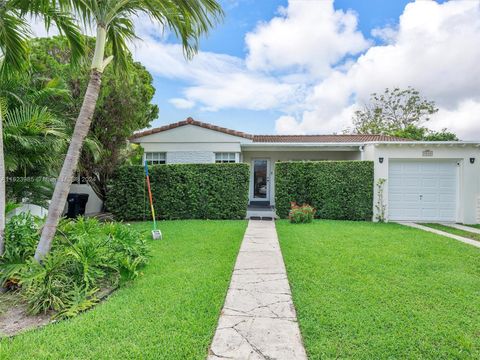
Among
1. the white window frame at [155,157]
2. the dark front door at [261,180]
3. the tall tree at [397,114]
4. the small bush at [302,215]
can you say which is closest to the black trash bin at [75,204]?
the white window frame at [155,157]

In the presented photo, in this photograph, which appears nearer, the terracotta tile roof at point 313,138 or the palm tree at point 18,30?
the palm tree at point 18,30

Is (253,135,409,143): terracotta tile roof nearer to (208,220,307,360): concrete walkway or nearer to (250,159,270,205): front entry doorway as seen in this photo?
(250,159,270,205): front entry doorway

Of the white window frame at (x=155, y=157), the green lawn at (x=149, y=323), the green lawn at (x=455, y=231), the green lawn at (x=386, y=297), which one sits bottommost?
the green lawn at (x=149, y=323)

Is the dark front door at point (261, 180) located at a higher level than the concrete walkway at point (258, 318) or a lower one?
higher

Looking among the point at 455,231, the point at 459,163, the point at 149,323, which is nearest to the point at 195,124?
the point at 455,231

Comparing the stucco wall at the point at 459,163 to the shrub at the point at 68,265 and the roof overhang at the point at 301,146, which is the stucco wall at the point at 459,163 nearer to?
the roof overhang at the point at 301,146

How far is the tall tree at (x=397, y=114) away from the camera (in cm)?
2861

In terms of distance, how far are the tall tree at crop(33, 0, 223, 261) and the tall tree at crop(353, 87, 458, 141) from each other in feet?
90.4

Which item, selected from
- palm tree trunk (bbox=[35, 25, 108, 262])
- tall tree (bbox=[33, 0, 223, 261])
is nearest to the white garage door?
tall tree (bbox=[33, 0, 223, 261])

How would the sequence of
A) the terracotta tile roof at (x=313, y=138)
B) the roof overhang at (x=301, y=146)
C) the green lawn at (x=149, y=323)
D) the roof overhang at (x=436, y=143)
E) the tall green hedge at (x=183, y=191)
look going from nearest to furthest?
the green lawn at (x=149, y=323) < the roof overhang at (x=436, y=143) < the tall green hedge at (x=183, y=191) < the roof overhang at (x=301, y=146) < the terracotta tile roof at (x=313, y=138)

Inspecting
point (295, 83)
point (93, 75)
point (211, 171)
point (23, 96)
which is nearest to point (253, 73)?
point (295, 83)

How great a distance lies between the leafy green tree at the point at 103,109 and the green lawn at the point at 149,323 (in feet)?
22.4

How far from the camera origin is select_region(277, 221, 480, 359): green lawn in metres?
2.91

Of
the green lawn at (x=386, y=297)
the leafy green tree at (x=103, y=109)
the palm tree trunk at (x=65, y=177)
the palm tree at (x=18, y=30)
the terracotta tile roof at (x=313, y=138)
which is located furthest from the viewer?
the terracotta tile roof at (x=313, y=138)
